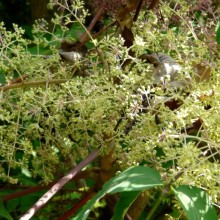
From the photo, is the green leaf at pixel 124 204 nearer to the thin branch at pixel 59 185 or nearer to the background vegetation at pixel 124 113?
the background vegetation at pixel 124 113

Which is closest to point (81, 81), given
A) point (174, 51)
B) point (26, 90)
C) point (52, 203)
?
point (26, 90)

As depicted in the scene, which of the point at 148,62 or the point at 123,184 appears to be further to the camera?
the point at 148,62

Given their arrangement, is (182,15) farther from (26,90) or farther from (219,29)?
(26,90)

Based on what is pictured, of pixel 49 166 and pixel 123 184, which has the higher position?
pixel 123 184

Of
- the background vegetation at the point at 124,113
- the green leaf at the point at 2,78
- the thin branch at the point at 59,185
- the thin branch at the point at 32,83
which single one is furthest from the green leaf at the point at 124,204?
the green leaf at the point at 2,78

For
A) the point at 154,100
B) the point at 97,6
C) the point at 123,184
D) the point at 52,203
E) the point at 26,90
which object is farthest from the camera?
the point at 52,203

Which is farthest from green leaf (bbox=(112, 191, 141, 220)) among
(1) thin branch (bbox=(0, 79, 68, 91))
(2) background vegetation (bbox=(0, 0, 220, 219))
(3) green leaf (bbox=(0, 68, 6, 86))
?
(3) green leaf (bbox=(0, 68, 6, 86))
